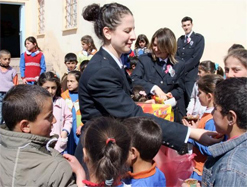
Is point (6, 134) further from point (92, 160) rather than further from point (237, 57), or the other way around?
point (237, 57)

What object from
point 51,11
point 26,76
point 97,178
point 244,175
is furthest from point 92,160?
point 51,11

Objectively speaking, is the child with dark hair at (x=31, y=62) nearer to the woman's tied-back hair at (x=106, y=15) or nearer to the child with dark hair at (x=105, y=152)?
the woman's tied-back hair at (x=106, y=15)

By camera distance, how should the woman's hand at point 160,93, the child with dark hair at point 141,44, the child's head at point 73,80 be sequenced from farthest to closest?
the child with dark hair at point 141,44 → the child's head at point 73,80 → the woman's hand at point 160,93

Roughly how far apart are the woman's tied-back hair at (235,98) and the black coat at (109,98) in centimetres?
39

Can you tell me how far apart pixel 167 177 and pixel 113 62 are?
3.40 feet

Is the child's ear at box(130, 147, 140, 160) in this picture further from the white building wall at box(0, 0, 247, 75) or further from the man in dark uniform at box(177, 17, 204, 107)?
the white building wall at box(0, 0, 247, 75)

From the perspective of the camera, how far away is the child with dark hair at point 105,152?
6.31 feet

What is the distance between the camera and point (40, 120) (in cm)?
212

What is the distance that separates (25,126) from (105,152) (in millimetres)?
510

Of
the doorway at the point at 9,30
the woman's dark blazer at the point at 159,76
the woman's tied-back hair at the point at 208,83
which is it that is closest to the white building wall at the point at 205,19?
the woman's dark blazer at the point at 159,76

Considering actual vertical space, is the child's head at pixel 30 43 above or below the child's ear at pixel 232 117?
above

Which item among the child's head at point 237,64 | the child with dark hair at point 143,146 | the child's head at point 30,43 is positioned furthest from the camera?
the child's head at point 30,43

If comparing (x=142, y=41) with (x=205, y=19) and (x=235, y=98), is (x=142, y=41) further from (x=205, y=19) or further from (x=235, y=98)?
(x=235, y=98)

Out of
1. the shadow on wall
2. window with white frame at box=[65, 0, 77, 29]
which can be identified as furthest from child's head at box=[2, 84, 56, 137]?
the shadow on wall
